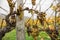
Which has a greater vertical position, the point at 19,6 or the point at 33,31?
the point at 19,6

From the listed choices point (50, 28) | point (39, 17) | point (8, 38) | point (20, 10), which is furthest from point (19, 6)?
point (8, 38)

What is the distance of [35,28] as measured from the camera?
347 cm

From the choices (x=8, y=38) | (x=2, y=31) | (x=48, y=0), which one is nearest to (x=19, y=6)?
(x=2, y=31)

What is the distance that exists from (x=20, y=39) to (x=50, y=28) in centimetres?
67

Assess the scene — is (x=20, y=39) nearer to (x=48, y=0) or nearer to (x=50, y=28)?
(x=50, y=28)

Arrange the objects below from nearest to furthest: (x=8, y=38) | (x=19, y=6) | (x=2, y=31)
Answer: (x=19, y=6), (x=2, y=31), (x=8, y=38)

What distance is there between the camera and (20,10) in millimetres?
3320

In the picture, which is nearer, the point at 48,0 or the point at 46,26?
the point at 46,26

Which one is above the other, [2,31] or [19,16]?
[19,16]

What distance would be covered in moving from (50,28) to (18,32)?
2.14 ft

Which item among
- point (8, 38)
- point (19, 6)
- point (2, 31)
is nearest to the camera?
point (19, 6)

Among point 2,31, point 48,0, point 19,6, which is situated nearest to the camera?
point 19,6

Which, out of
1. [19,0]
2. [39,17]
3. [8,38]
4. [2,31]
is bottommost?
[8,38]

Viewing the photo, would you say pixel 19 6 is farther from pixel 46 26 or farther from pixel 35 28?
pixel 46 26
